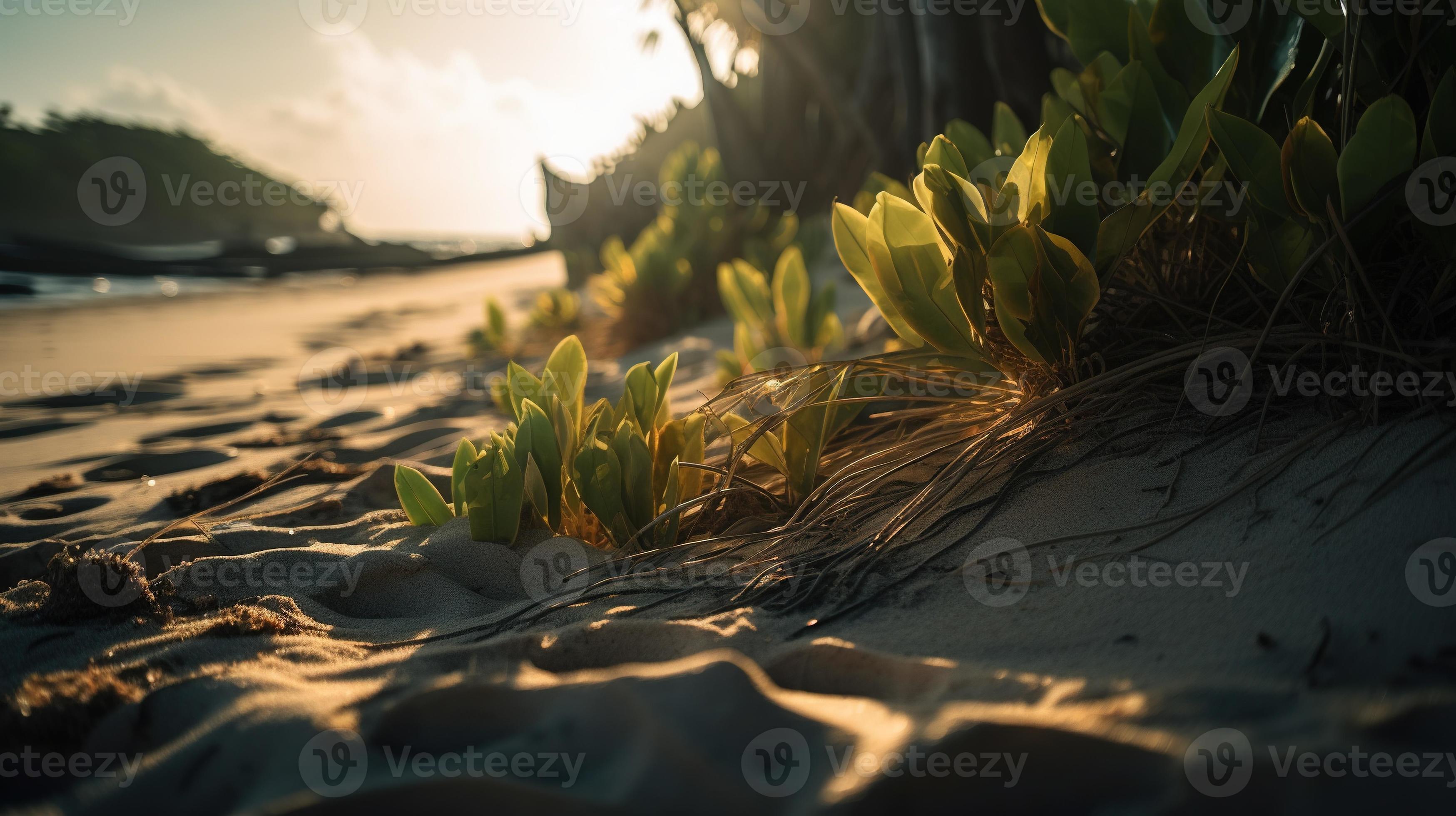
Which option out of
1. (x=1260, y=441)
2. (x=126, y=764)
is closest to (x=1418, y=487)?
(x=1260, y=441)

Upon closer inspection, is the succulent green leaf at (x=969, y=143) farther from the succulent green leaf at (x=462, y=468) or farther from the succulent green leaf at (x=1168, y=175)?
the succulent green leaf at (x=462, y=468)

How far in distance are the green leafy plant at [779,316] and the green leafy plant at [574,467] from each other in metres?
0.71

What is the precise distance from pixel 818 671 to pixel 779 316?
1668 millimetres

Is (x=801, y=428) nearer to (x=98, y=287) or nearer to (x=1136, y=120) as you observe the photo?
(x=1136, y=120)

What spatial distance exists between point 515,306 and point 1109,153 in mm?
7652

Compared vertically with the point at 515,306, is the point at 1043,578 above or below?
below

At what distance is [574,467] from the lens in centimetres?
136

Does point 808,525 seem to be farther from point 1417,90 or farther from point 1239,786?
point 1417,90

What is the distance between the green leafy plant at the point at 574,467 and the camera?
1.35 meters

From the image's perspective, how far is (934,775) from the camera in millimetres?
689

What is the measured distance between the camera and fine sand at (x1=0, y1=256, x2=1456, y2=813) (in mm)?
683

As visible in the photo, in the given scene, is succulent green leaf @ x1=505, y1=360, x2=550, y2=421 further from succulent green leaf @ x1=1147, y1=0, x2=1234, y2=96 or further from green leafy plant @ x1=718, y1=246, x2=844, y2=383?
succulent green leaf @ x1=1147, y1=0, x2=1234, y2=96

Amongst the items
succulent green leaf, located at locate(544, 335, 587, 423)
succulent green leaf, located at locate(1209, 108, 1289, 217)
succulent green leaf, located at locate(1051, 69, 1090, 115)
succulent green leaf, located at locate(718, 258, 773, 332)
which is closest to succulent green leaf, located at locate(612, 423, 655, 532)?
succulent green leaf, located at locate(544, 335, 587, 423)

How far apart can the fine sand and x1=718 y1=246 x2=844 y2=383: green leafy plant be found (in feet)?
3.51
